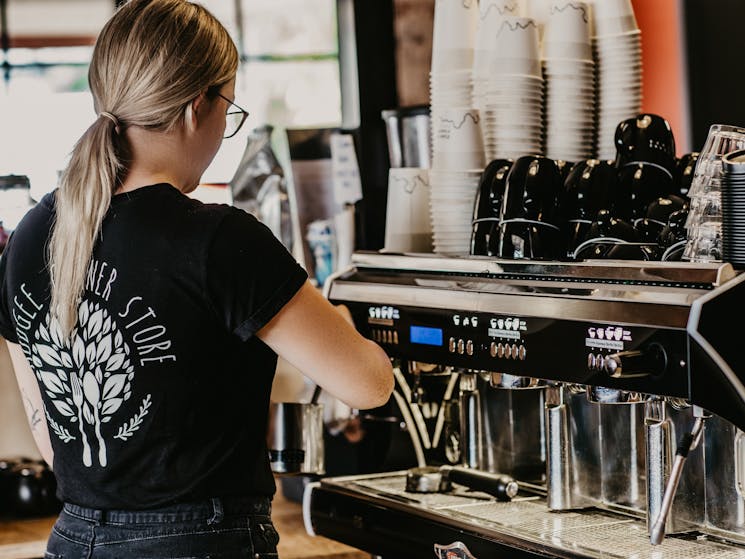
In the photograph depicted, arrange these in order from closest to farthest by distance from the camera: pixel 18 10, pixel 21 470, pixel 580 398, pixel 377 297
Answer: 1. pixel 580 398
2. pixel 377 297
3. pixel 21 470
4. pixel 18 10

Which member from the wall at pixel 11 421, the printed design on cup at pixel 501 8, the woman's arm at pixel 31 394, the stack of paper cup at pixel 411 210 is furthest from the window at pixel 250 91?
the woman's arm at pixel 31 394

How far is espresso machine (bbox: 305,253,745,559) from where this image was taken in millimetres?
1377

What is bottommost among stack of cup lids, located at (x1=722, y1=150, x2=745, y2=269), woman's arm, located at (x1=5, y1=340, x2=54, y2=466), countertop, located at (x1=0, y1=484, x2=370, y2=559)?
countertop, located at (x1=0, y1=484, x2=370, y2=559)

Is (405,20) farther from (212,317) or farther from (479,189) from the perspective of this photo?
(212,317)

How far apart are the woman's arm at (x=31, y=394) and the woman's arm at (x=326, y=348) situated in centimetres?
43

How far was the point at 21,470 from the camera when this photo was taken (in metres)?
3.13

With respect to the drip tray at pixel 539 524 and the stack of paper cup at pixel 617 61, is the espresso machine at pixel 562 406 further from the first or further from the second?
the stack of paper cup at pixel 617 61

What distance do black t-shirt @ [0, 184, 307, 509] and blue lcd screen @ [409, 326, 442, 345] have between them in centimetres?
41

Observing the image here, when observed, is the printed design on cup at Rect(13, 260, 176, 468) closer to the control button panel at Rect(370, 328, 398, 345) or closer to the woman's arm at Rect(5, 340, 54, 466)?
the woman's arm at Rect(5, 340, 54, 466)

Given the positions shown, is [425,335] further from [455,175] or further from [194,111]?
[194,111]

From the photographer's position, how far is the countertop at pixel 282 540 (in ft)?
7.95

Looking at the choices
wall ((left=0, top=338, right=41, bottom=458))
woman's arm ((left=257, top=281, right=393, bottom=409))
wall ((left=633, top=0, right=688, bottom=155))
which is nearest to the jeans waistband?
woman's arm ((left=257, top=281, right=393, bottom=409))

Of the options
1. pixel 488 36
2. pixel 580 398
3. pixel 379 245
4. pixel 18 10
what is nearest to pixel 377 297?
pixel 580 398

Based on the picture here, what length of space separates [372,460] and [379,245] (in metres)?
0.57
